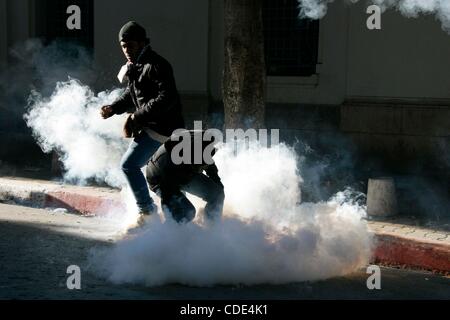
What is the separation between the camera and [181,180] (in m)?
4.93

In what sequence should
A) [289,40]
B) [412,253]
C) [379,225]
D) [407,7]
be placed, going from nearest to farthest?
1. [412,253]
2. [379,225]
3. [407,7]
4. [289,40]

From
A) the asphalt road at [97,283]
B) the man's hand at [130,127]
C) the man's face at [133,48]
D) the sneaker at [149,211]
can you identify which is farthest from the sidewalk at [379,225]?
the man's face at [133,48]

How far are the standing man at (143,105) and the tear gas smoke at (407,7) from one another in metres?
3.43

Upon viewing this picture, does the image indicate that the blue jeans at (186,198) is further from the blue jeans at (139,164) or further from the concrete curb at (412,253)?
the concrete curb at (412,253)

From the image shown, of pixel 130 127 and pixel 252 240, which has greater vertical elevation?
pixel 130 127

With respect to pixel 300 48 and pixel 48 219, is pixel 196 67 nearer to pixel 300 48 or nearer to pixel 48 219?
pixel 300 48

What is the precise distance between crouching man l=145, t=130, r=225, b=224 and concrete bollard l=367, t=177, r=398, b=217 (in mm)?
2928

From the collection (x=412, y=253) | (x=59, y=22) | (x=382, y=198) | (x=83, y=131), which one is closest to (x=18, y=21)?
(x=59, y=22)

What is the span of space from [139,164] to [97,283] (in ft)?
3.98

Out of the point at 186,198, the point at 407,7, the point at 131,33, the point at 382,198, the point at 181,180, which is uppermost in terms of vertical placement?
the point at 407,7

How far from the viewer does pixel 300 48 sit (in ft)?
34.7

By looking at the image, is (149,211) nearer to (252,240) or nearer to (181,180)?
(181,180)

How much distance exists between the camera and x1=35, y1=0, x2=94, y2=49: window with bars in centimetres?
1247

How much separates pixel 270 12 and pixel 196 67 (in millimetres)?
1613
